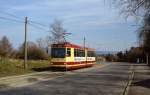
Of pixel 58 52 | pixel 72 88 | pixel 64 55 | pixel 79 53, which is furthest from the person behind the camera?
pixel 79 53

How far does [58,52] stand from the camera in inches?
1836

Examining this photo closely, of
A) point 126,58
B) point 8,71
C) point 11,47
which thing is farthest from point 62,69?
point 126,58

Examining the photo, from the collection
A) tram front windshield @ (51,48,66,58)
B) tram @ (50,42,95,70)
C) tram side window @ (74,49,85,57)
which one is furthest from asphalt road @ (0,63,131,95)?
tram side window @ (74,49,85,57)

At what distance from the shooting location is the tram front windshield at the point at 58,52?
4622 centimetres

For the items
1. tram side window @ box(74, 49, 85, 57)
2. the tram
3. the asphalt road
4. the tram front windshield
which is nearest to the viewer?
the asphalt road

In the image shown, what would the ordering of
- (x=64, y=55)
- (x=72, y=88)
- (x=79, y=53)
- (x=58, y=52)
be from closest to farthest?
(x=72, y=88) < (x=64, y=55) < (x=58, y=52) < (x=79, y=53)

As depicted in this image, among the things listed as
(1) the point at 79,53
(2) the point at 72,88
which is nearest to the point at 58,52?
(1) the point at 79,53

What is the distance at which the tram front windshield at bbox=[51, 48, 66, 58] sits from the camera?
46219mm

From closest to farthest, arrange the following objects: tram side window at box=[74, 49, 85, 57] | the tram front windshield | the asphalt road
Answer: the asphalt road, the tram front windshield, tram side window at box=[74, 49, 85, 57]

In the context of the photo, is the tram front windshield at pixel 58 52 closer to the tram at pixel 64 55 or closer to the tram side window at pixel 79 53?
the tram at pixel 64 55

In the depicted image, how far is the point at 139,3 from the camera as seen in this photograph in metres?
18.6

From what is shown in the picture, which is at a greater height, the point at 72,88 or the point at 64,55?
the point at 64,55

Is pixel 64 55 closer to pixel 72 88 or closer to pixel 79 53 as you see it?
pixel 79 53

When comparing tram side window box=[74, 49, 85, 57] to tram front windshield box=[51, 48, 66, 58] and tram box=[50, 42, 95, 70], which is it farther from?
tram front windshield box=[51, 48, 66, 58]
